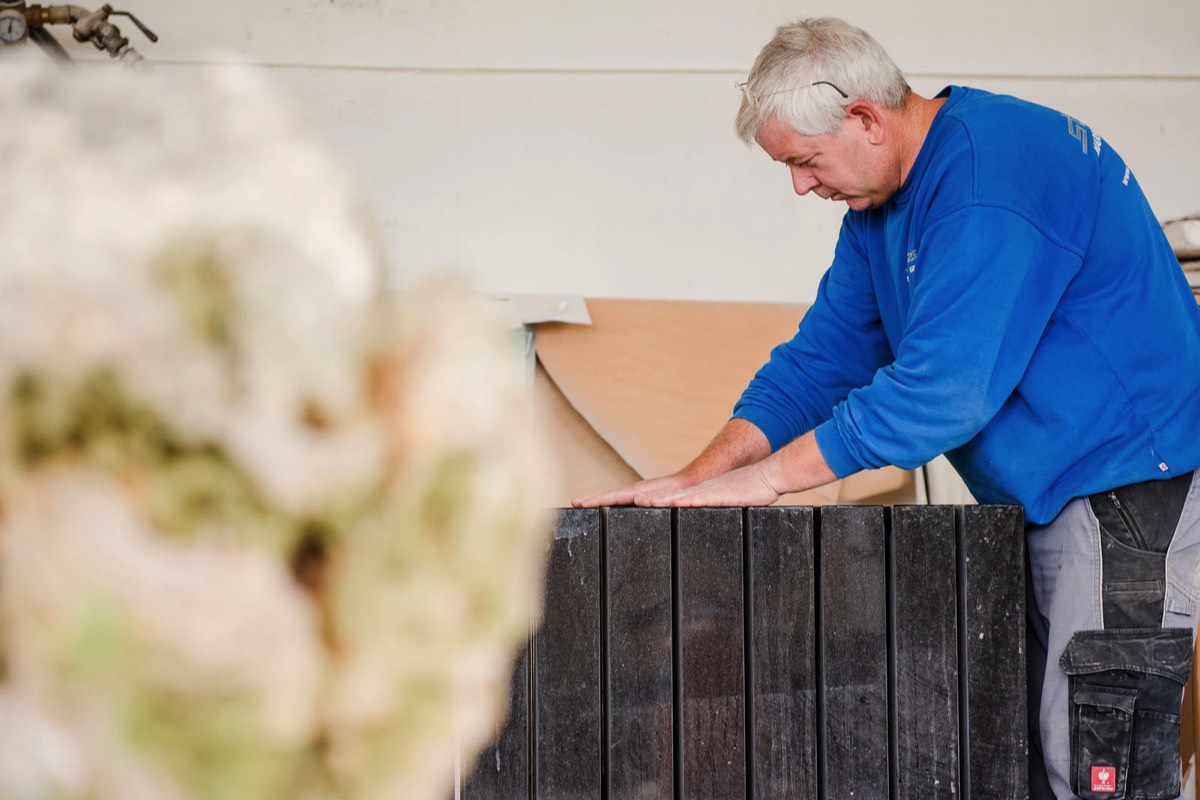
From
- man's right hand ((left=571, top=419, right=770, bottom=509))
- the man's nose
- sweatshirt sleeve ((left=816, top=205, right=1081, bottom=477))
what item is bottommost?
man's right hand ((left=571, top=419, right=770, bottom=509))

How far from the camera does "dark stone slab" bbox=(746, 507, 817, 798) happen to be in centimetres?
106

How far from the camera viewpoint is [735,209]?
3.64 m

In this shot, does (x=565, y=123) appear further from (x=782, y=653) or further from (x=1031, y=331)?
(x=782, y=653)

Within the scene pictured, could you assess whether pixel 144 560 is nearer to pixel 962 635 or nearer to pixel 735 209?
pixel 962 635

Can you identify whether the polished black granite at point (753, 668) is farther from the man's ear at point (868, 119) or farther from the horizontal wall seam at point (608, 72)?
the horizontal wall seam at point (608, 72)

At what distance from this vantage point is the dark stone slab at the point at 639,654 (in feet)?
3.47

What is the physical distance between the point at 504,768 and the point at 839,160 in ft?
2.91

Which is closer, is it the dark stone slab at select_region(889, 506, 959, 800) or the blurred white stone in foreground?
the blurred white stone in foreground

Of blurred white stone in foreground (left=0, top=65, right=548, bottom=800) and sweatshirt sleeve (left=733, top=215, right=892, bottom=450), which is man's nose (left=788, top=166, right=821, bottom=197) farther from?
blurred white stone in foreground (left=0, top=65, right=548, bottom=800)

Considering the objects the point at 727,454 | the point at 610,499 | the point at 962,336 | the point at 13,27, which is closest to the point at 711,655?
the point at 610,499

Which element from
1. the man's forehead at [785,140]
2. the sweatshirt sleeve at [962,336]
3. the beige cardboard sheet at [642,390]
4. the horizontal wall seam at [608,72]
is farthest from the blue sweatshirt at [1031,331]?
the horizontal wall seam at [608,72]

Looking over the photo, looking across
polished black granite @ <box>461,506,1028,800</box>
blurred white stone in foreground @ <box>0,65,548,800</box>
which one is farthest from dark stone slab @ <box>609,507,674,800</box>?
blurred white stone in foreground @ <box>0,65,548,800</box>

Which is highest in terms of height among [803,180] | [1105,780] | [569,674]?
[803,180]

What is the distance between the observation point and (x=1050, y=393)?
129 centimetres
